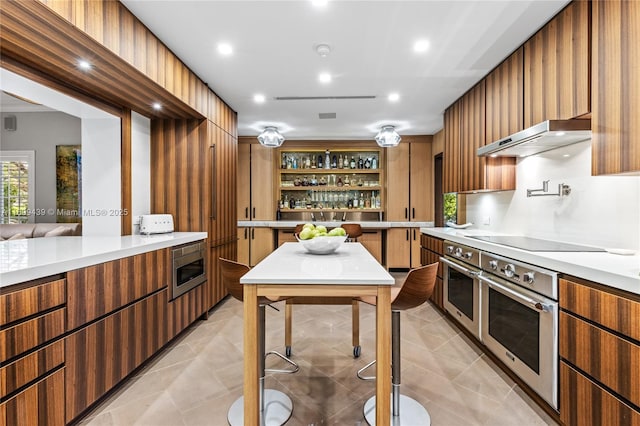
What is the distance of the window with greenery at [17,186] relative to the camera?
3305 mm

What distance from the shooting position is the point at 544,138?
2.18m

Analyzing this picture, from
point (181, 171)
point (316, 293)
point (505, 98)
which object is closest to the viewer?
point (316, 293)

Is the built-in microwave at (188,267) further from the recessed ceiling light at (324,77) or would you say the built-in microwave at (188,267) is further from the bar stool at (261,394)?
the recessed ceiling light at (324,77)

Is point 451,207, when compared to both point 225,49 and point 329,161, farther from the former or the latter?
point 225,49

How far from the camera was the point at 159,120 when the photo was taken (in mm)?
3309

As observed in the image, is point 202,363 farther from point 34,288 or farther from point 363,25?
point 363,25

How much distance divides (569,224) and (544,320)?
3.36 feet

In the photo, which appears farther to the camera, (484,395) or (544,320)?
(484,395)

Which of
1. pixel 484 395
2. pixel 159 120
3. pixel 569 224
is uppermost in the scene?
pixel 159 120

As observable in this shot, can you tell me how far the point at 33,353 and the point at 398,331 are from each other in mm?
1806

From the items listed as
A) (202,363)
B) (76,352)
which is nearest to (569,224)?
(202,363)

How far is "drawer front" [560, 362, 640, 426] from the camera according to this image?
1.28 metres

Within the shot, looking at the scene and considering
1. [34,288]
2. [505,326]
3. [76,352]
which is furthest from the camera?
[505,326]

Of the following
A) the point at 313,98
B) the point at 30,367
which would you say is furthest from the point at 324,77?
the point at 30,367
